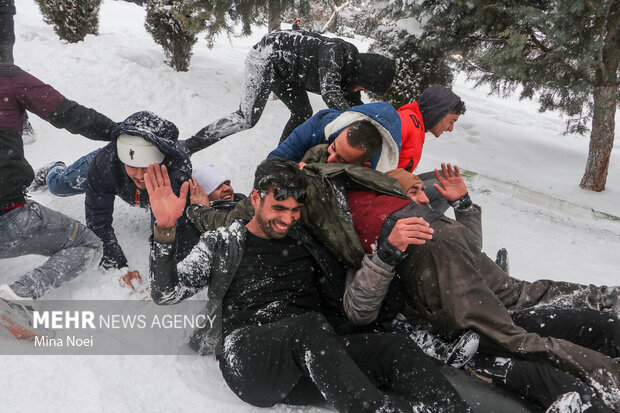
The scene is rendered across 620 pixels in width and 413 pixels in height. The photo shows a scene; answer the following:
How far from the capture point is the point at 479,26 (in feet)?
20.0

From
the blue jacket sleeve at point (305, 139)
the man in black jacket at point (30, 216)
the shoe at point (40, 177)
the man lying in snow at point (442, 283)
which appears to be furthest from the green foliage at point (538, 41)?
the shoe at point (40, 177)

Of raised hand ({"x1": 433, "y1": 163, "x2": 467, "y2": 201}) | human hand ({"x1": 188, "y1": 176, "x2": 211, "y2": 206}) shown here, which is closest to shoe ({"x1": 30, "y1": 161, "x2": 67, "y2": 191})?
human hand ({"x1": 188, "y1": 176, "x2": 211, "y2": 206})

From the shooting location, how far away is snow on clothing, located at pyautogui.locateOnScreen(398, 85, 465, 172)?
3.65 m

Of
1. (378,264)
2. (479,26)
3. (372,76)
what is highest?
(479,26)

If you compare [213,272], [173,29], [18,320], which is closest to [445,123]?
[213,272]

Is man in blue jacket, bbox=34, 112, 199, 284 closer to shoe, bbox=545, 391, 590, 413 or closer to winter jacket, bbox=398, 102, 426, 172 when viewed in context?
winter jacket, bbox=398, 102, 426, 172

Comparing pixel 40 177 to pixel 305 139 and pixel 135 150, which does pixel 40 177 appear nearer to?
pixel 135 150

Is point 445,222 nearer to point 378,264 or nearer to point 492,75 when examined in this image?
point 378,264

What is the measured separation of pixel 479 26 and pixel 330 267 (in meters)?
5.13

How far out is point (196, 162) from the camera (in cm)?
506

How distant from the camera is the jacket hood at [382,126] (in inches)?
121

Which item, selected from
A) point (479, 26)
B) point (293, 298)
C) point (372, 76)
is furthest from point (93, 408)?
point (479, 26)

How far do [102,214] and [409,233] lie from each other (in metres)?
2.16

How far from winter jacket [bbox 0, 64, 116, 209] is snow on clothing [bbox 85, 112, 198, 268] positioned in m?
0.28
